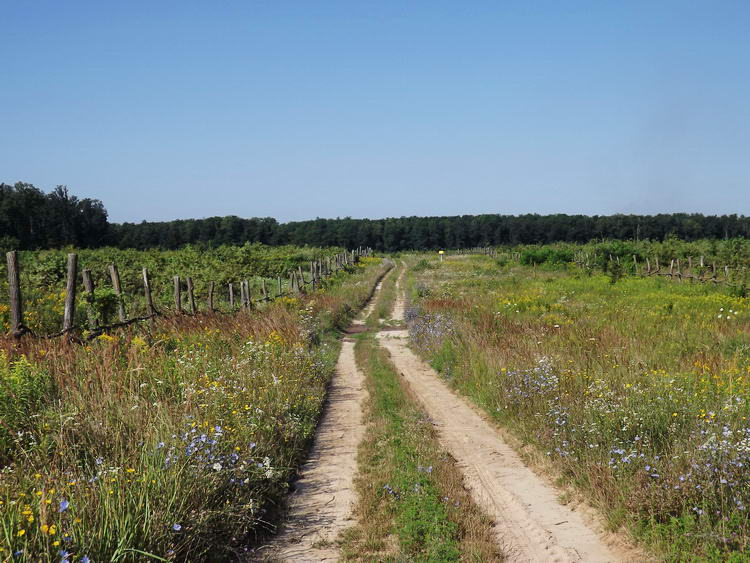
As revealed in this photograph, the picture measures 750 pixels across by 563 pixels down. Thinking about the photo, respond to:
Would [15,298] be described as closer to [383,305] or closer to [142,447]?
[142,447]

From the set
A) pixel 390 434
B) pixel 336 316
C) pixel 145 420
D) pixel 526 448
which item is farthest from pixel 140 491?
pixel 336 316

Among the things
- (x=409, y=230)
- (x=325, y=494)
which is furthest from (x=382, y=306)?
(x=409, y=230)

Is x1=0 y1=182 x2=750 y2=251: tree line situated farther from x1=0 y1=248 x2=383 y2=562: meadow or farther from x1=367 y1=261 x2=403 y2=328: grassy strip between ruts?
x1=0 y1=248 x2=383 y2=562: meadow

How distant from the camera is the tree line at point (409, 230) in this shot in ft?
422

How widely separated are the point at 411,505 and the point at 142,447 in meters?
2.82

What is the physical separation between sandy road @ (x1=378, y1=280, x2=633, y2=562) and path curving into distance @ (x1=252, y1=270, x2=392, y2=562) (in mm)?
1504

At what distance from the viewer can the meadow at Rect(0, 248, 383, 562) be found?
3.91 metres

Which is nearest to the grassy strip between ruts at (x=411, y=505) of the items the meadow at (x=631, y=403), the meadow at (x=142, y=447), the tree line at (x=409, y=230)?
the meadow at (x=142, y=447)

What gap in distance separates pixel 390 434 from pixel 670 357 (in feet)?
17.6

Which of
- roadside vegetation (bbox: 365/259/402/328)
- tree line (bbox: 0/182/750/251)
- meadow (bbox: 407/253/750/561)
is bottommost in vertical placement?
roadside vegetation (bbox: 365/259/402/328)

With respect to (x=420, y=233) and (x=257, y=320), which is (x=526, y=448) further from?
(x=420, y=233)

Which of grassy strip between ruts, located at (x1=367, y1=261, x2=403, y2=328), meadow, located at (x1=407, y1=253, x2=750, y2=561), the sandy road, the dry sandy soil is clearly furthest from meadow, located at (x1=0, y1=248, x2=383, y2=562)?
grassy strip between ruts, located at (x1=367, y1=261, x2=403, y2=328)

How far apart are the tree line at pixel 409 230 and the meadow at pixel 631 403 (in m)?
97.9

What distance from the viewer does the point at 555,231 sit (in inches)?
6624
